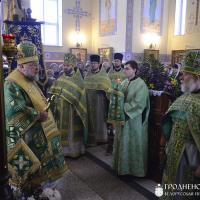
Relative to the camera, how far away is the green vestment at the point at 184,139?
6.70 feet

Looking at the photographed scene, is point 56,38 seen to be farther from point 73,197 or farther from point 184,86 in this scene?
point 184,86

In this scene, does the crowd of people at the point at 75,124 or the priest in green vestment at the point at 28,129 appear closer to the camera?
the crowd of people at the point at 75,124

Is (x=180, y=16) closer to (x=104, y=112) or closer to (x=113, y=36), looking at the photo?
(x=113, y=36)

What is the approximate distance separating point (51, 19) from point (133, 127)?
9.33 metres

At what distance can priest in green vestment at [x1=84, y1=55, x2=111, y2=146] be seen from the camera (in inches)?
210

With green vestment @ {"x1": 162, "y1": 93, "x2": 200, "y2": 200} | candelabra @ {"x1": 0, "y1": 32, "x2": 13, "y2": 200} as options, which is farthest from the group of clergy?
candelabra @ {"x1": 0, "y1": 32, "x2": 13, "y2": 200}

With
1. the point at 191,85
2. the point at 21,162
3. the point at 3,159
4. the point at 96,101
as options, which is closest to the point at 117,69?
the point at 96,101

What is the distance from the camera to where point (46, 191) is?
7.68 feet

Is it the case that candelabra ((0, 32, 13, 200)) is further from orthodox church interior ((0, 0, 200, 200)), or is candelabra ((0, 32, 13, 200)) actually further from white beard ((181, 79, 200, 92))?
orthodox church interior ((0, 0, 200, 200))

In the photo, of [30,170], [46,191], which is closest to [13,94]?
[30,170]

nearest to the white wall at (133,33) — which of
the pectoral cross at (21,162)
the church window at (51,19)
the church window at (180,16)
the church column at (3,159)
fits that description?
the church window at (180,16)

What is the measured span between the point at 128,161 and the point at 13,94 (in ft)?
6.33

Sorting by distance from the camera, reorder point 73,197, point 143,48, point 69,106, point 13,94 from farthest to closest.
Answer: point 143,48 < point 69,106 < point 73,197 < point 13,94

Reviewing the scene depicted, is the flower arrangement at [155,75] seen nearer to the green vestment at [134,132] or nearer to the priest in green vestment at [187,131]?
the green vestment at [134,132]
